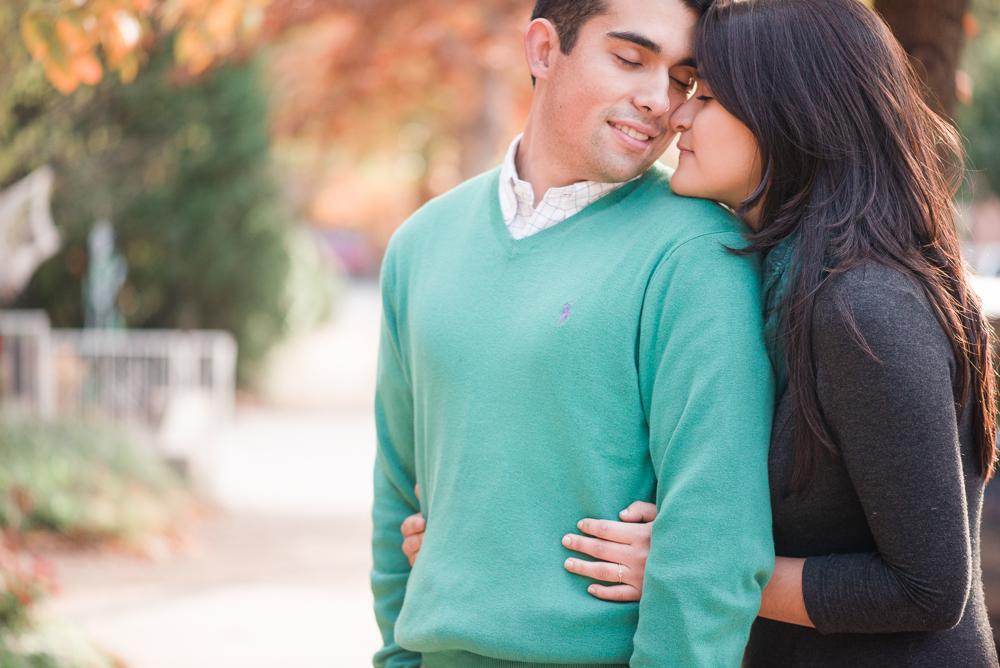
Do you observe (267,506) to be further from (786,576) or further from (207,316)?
(786,576)

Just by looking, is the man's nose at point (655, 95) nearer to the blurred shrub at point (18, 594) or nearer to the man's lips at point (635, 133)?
the man's lips at point (635, 133)

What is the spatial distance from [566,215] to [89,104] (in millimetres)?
9651

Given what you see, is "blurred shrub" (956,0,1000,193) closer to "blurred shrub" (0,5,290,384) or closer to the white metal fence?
"blurred shrub" (0,5,290,384)

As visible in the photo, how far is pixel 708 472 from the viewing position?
148 cm

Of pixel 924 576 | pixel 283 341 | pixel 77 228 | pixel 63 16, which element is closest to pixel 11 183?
pixel 77 228

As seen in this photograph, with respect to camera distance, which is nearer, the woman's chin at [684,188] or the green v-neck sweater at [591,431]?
the green v-neck sweater at [591,431]

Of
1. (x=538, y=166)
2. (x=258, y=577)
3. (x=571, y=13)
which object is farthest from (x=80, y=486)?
(x=571, y=13)

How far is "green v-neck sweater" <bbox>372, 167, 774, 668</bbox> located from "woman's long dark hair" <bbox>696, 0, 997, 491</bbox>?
3.7 inches

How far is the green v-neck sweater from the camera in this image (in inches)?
58.4

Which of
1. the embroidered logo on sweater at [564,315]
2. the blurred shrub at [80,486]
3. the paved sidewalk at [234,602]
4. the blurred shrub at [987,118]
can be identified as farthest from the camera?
the blurred shrub at [987,118]

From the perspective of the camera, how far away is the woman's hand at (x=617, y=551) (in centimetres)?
160

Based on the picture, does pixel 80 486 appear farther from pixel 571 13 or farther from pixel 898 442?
pixel 898 442

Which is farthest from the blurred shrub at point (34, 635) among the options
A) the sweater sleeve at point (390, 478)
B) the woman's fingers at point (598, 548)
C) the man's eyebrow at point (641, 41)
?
the man's eyebrow at point (641, 41)

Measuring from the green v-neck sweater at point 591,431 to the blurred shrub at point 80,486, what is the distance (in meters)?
5.12
